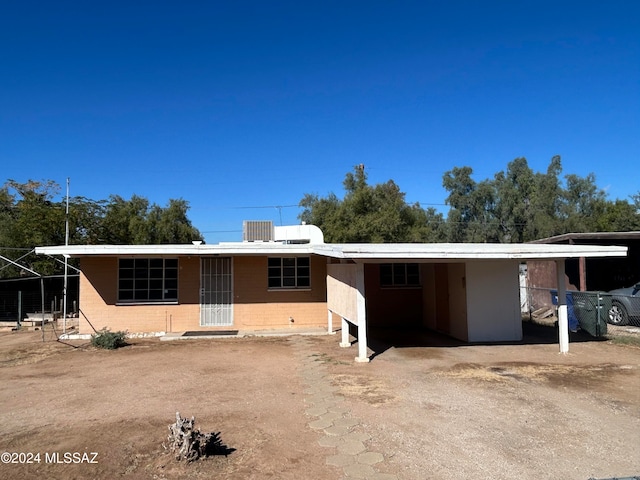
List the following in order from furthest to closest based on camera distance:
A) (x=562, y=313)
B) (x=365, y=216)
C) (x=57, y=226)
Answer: (x=365, y=216) < (x=57, y=226) < (x=562, y=313)

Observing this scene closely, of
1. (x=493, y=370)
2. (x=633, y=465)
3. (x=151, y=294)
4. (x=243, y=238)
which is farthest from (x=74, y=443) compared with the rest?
(x=243, y=238)

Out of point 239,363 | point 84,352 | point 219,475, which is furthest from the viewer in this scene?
point 84,352

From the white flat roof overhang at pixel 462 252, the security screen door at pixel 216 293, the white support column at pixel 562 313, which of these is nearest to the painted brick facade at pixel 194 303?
the security screen door at pixel 216 293

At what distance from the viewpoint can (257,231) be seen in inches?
645

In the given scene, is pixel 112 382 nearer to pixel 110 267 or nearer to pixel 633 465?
pixel 110 267

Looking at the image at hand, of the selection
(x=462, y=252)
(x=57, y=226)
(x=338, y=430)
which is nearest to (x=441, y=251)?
(x=462, y=252)

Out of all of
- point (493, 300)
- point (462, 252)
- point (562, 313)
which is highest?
point (462, 252)

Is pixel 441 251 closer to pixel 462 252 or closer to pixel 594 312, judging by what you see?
pixel 462 252

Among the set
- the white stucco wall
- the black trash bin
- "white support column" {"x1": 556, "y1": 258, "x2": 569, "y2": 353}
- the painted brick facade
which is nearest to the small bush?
the painted brick facade

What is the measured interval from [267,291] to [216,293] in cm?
147

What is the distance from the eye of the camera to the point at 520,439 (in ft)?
15.4

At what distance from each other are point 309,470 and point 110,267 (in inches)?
413

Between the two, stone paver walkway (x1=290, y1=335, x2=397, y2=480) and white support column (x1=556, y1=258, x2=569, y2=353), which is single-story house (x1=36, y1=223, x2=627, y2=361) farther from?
stone paver walkway (x1=290, y1=335, x2=397, y2=480)

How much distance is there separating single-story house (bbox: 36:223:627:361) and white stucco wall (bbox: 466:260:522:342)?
0.08 feet
